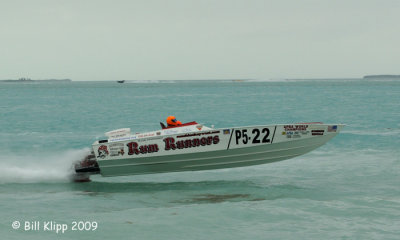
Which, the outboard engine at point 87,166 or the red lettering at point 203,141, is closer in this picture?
the red lettering at point 203,141

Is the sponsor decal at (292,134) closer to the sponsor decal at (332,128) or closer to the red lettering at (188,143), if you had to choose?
the sponsor decal at (332,128)

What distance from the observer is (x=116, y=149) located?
1288cm

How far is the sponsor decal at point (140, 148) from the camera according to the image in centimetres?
1276

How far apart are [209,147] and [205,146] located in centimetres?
11

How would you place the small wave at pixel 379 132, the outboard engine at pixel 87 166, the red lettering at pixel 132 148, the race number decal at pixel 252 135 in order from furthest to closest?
the small wave at pixel 379 132 → the outboard engine at pixel 87 166 → the red lettering at pixel 132 148 → the race number decal at pixel 252 135

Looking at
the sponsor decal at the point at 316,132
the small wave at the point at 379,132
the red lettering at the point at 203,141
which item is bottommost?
the small wave at the point at 379,132

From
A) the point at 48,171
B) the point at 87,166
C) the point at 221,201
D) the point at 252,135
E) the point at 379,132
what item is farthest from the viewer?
the point at 379,132

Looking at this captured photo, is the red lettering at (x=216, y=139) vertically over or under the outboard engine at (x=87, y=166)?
over

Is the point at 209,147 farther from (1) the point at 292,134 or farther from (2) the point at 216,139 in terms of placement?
(1) the point at 292,134

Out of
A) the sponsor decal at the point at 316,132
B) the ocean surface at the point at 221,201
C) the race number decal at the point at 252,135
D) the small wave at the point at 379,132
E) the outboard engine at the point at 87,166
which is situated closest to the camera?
the ocean surface at the point at 221,201

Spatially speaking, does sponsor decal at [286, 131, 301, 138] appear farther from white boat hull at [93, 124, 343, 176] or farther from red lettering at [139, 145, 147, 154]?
red lettering at [139, 145, 147, 154]

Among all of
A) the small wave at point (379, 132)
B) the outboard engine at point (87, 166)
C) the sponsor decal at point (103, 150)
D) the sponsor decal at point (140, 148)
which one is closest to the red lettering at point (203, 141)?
the sponsor decal at point (140, 148)

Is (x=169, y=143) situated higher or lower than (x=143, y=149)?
higher

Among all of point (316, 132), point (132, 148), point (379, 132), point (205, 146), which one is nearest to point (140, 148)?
point (132, 148)
